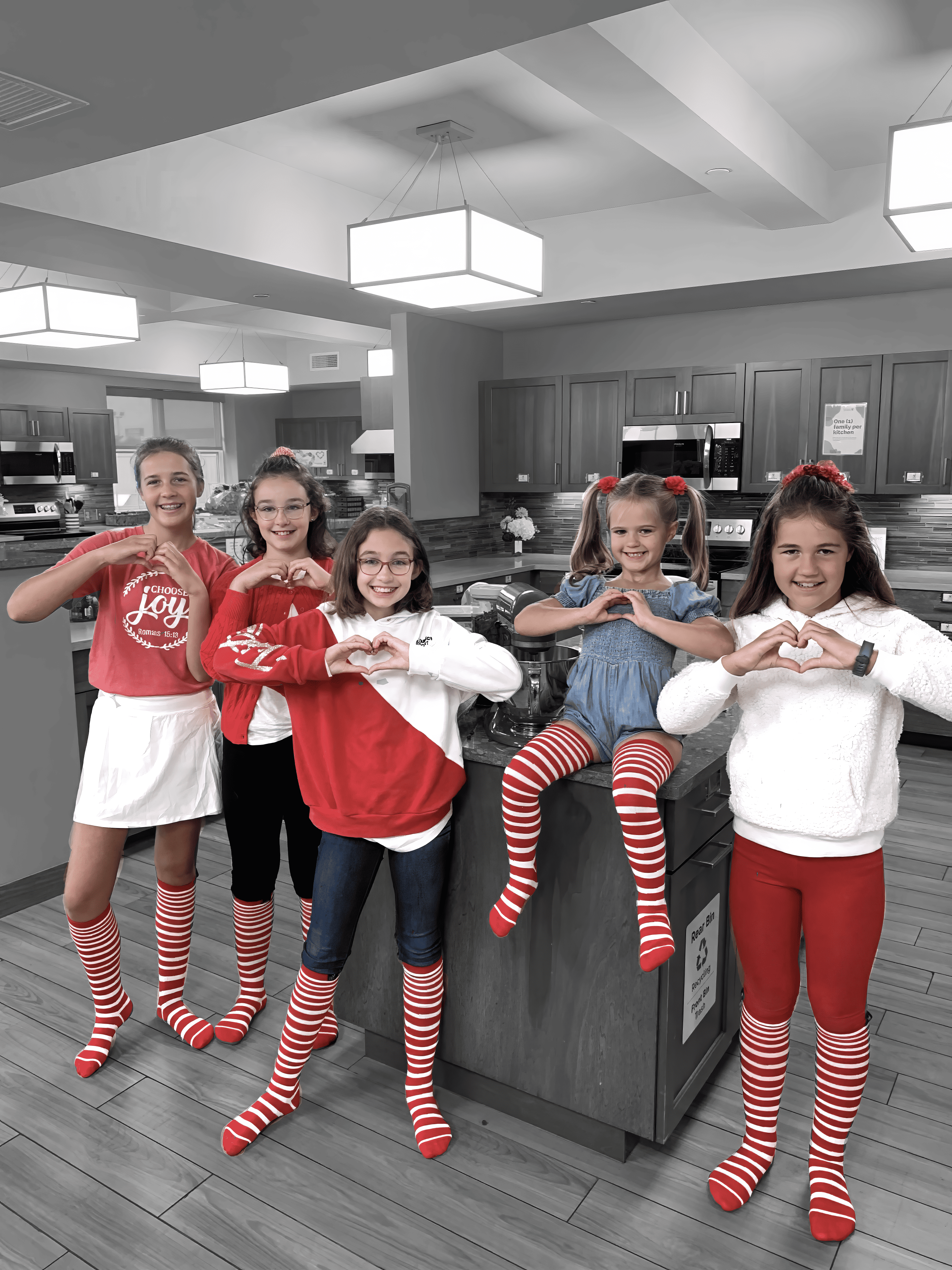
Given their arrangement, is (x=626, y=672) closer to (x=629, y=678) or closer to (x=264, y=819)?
(x=629, y=678)

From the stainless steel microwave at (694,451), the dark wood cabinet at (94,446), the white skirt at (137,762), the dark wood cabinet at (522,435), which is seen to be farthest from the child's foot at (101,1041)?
the dark wood cabinet at (94,446)

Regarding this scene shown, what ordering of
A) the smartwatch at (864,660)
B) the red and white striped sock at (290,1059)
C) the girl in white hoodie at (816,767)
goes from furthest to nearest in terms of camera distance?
the red and white striped sock at (290,1059), the girl in white hoodie at (816,767), the smartwatch at (864,660)

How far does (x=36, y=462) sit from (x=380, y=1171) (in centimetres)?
902

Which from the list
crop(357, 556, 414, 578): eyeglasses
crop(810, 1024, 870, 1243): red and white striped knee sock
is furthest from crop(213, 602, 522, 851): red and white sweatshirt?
crop(810, 1024, 870, 1243): red and white striped knee sock

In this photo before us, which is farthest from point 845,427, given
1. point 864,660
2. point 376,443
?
point 864,660

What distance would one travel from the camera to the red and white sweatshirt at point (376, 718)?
189 cm

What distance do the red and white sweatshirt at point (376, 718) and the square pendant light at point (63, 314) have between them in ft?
12.5

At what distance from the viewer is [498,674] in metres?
1.86

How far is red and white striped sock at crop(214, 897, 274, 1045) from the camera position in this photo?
7.73 feet

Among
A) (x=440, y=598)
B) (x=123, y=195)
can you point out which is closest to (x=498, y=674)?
(x=123, y=195)

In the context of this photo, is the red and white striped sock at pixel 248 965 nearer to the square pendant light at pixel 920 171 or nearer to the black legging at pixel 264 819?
the black legging at pixel 264 819

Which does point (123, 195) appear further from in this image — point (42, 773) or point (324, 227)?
point (42, 773)

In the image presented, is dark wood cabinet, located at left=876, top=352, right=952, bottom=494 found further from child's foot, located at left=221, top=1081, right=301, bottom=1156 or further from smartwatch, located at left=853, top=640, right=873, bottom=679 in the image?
child's foot, located at left=221, top=1081, right=301, bottom=1156

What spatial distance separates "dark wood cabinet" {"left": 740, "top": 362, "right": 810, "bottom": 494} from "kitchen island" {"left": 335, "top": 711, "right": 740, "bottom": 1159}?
13.0 feet
